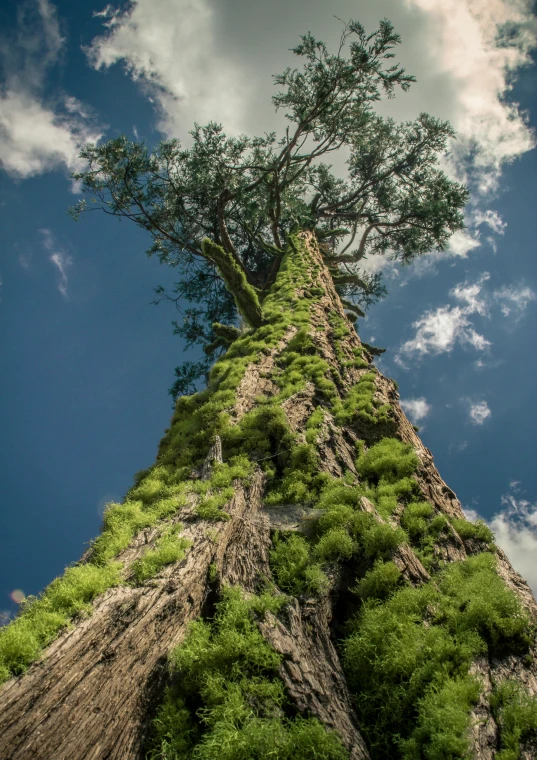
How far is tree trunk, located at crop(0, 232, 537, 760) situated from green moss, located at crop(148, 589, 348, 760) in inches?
5.2

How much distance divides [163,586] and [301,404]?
451 cm

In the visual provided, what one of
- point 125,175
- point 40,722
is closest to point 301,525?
point 40,722

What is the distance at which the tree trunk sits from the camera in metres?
3.70

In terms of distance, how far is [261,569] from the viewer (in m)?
5.46

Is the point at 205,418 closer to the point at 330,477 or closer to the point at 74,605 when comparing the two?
the point at 330,477

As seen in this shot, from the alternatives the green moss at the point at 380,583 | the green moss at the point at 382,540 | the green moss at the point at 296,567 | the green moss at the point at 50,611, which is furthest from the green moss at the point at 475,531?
the green moss at the point at 50,611

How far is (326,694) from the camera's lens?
4.12m

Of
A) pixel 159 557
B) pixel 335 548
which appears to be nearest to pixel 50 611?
pixel 159 557

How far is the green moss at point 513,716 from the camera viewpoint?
354cm

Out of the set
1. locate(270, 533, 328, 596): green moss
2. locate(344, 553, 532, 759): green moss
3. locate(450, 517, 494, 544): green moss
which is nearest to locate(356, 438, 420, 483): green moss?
locate(450, 517, 494, 544): green moss

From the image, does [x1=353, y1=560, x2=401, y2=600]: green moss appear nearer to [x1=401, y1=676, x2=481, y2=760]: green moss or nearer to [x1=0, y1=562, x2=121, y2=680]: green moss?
[x1=401, y1=676, x2=481, y2=760]: green moss

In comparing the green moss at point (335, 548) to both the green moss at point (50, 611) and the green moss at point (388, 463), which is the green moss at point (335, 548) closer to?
the green moss at point (388, 463)

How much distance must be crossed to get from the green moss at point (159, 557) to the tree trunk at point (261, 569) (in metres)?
0.04

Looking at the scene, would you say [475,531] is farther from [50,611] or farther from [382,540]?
[50,611]
